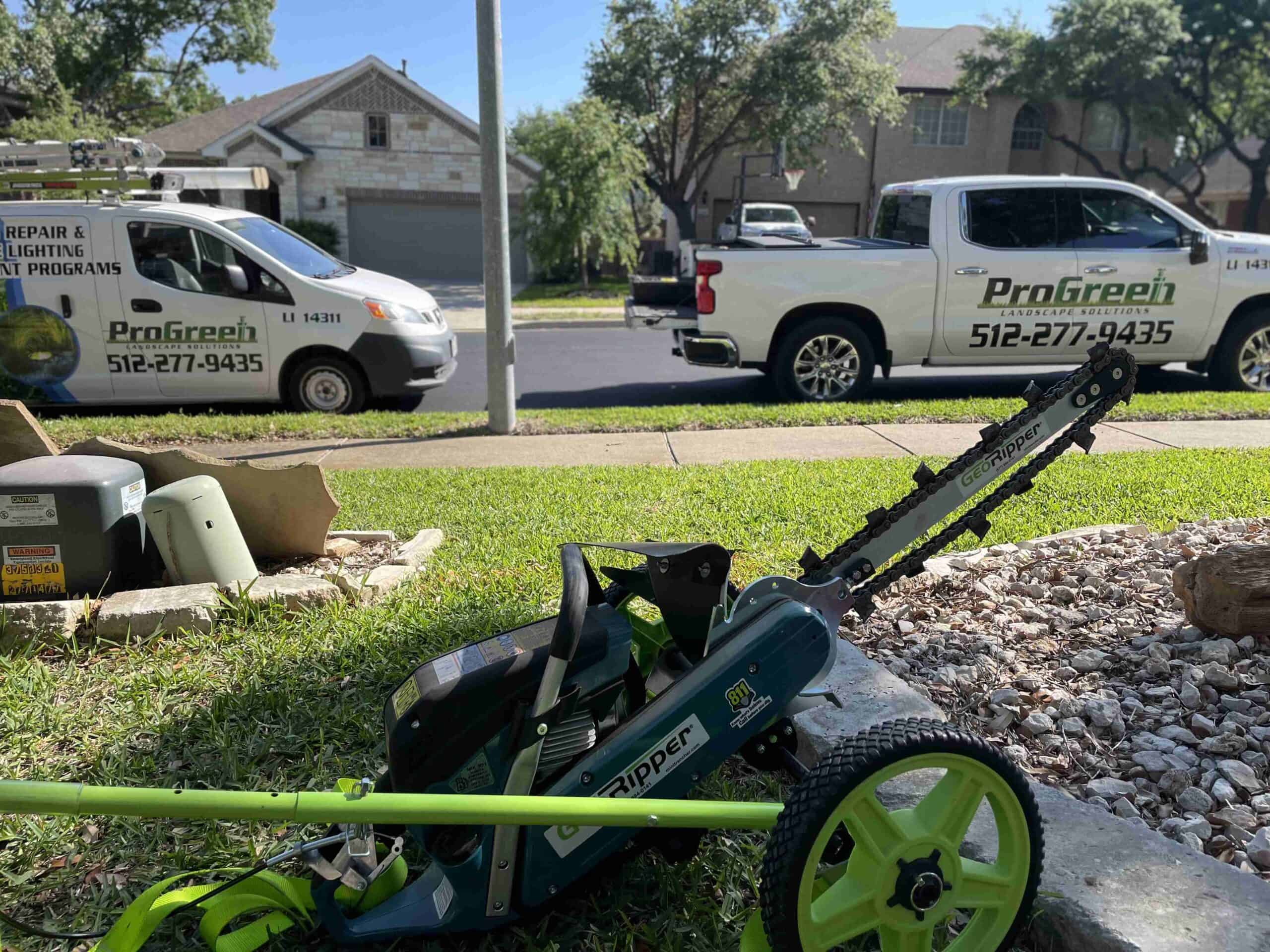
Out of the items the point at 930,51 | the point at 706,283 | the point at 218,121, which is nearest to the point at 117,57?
the point at 218,121

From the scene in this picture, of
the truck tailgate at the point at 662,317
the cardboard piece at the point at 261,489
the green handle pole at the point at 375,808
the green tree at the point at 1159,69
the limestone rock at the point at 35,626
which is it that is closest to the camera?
the green handle pole at the point at 375,808

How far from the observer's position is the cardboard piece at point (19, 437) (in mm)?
4598

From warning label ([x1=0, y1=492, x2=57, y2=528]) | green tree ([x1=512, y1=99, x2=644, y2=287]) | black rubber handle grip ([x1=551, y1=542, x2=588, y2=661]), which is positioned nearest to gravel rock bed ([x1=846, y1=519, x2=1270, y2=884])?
black rubber handle grip ([x1=551, y1=542, x2=588, y2=661])

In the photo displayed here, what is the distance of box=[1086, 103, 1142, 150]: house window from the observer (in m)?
36.8

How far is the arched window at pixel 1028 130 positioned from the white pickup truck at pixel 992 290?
32.2 m

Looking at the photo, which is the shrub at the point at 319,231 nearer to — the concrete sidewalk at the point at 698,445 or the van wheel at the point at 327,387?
the van wheel at the point at 327,387

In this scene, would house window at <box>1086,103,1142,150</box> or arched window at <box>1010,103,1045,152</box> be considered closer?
house window at <box>1086,103,1142,150</box>

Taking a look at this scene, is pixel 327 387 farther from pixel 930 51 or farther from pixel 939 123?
pixel 930 51

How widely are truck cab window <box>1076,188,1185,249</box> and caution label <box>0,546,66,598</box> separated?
8519mm

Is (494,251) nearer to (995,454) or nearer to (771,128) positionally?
(995,454)

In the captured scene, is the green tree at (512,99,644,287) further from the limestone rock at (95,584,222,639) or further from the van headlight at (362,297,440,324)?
the limestone rock at (95,584,222,639)

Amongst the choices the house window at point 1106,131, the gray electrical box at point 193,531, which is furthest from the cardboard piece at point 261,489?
the house window at point 1106,131

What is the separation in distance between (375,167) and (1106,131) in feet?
93.1

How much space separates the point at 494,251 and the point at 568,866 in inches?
246
